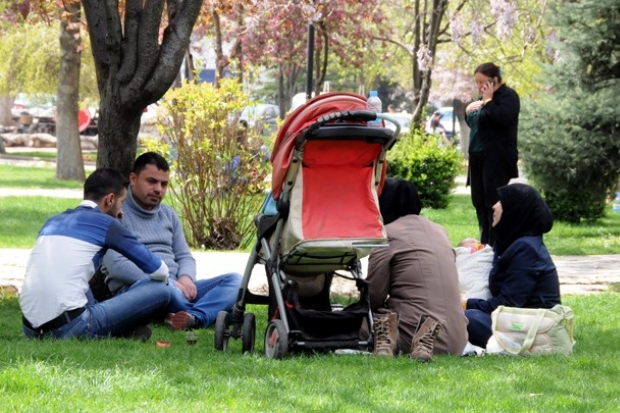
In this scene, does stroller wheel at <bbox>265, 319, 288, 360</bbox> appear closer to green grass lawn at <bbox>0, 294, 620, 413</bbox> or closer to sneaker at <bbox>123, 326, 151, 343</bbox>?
green grass lawn at <bbox>0, 294, 620, 413</bbox>

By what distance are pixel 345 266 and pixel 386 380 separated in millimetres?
1180

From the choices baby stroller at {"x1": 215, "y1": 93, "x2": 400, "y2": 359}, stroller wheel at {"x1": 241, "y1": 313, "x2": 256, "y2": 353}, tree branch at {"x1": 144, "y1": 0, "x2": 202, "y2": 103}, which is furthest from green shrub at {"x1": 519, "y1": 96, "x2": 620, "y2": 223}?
stroller wheel at {"x1": 241, "y1": 313, "x2": 256, "y2": 353}

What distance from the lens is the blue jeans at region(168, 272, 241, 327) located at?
8625mm

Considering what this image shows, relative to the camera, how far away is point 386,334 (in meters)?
7.26

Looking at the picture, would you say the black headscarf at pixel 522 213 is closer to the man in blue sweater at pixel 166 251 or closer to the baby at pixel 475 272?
the baby at pixel 475 272


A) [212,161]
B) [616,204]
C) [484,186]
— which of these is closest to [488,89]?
[484,186]

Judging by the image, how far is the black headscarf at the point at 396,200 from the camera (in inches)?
315

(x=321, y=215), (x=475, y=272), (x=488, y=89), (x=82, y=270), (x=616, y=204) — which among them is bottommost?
(x=616, y=204)

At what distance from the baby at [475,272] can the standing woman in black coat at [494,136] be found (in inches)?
101

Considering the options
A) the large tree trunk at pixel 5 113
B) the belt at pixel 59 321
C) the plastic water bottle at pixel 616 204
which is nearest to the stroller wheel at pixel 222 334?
the belt at pixel 59 321

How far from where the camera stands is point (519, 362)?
7199mm

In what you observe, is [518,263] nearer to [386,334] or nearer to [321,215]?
[386,334]

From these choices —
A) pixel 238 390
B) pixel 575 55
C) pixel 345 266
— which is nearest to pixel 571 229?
pixel 575 55

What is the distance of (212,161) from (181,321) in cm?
546
